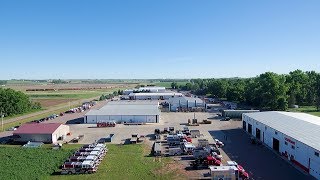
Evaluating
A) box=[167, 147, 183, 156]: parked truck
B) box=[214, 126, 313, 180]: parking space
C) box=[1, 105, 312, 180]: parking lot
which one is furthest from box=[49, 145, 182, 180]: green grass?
box=[214, 126, 313, 180]: parking space

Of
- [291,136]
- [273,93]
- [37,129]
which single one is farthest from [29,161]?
[273,93]

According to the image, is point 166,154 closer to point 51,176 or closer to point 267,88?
point 51,176

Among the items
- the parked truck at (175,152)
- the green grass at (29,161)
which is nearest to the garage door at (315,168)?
the parked truck at (175,152)

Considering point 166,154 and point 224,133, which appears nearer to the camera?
point 166,154

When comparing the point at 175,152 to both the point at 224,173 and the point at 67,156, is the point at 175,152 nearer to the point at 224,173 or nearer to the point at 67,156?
the point at 224,173

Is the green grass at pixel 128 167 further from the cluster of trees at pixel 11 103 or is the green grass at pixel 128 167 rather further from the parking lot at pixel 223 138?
the cluster of trees at pixel 11 103

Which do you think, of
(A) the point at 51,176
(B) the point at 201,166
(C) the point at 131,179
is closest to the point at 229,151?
(B) the point at 201,166
